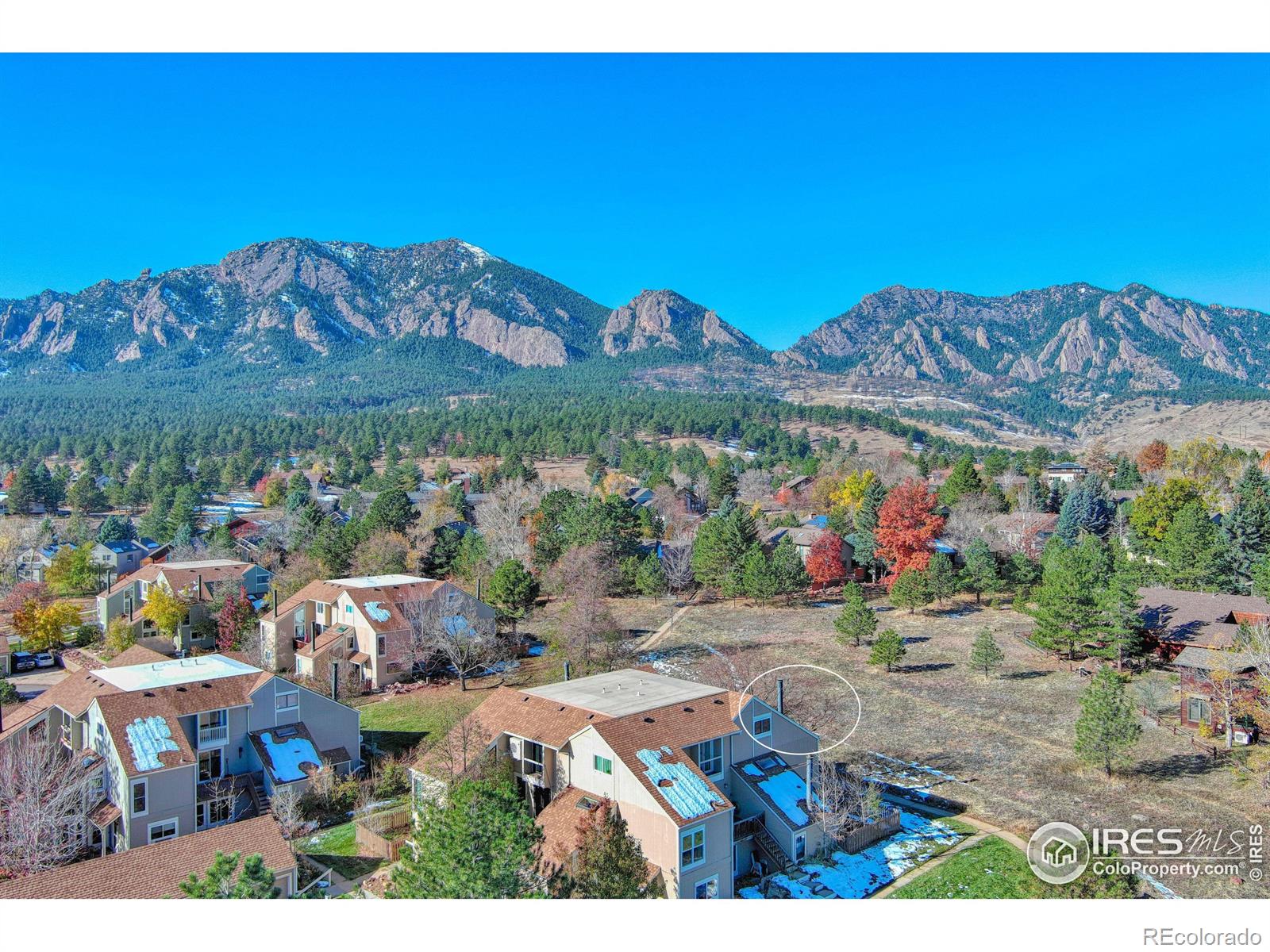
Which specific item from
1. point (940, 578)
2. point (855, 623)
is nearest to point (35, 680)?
point (855, 623)

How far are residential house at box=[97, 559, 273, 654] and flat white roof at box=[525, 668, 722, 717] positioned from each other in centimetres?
2608

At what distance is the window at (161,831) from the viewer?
20562 millimetres

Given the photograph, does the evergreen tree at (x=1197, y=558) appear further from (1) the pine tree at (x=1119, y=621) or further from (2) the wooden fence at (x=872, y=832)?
(2) the wooden fence at (x=872, y=832)

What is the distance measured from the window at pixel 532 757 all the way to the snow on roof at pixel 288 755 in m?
6.96

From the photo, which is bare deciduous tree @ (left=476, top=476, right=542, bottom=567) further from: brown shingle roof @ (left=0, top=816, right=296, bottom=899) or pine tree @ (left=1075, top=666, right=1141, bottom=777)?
pine tree @ (left=1075, top=666, right=1141, bottom=777)

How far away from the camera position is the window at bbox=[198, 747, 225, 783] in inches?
912

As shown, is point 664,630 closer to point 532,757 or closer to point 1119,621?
point 1119,621

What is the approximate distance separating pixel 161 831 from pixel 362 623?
1555 cm

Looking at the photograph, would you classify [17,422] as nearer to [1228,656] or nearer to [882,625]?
[882,625]

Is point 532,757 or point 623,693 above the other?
point 623,693

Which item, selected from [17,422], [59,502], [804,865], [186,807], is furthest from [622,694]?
[17,422]

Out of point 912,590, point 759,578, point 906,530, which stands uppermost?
point 906,530

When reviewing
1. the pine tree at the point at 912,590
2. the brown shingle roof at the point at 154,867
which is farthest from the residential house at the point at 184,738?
the pine tree at the point at 912,590

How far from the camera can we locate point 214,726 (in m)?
23.4
